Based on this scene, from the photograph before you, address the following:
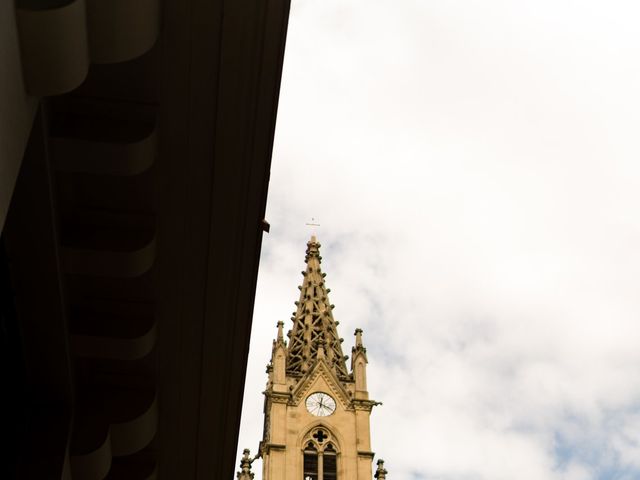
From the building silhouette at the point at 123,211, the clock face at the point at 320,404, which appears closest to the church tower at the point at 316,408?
the clock face at the point at 320,404

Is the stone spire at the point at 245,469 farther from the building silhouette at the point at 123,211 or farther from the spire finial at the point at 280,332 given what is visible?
the building silhouette at the point at 123,211

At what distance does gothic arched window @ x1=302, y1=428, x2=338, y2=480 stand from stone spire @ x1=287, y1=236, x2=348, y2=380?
14.8 ft

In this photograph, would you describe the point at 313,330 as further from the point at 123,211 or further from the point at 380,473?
the point at 123,211

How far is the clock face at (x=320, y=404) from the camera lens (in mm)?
51375

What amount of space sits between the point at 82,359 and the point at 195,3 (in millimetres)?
2947

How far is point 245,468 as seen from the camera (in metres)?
49.7

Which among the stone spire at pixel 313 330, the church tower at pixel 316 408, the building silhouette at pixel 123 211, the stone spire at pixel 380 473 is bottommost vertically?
the building silhouette at pixel 123 211

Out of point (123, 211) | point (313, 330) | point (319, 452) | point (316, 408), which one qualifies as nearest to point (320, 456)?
point (319, 452)

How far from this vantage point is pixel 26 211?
554 cm

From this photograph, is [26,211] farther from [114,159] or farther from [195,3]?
[195,3]

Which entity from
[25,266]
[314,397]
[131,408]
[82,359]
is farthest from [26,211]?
[314,397]

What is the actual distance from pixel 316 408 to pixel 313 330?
6900mm

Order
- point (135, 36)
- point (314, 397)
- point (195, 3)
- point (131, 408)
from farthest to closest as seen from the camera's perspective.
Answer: point (314, 397)
point (131, 408)
point (195, 3)
point (135, 36)

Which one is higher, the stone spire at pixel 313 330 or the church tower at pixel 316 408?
the stone spire at pixel 313 330
